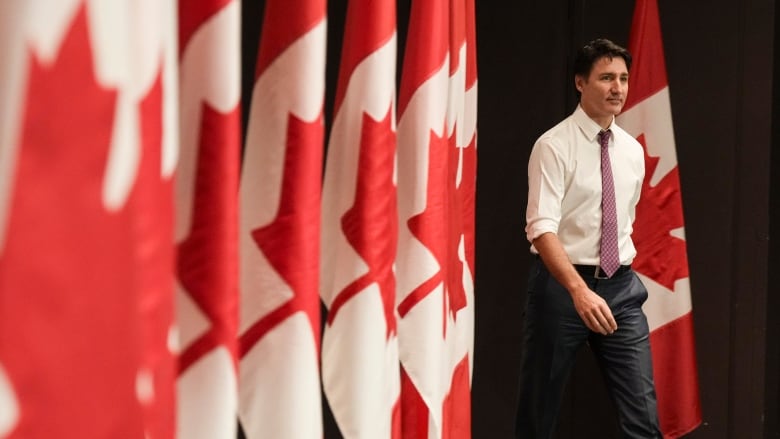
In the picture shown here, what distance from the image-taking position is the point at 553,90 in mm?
3840

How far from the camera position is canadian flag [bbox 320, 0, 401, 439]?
5.74ft

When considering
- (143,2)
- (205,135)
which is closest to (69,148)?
(143,2)

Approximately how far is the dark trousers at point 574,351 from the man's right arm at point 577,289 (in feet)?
0.49

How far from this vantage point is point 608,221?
2.98 m

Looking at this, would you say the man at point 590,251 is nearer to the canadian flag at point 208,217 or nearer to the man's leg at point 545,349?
the man's leg at point 545,349

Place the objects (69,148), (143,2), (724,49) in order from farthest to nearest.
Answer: (724,49) → (143,2) → (69,148)

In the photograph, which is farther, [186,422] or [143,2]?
[186,422]

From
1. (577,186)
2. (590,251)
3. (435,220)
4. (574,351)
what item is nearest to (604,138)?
(577,186)

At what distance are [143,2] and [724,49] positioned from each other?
10.1ft

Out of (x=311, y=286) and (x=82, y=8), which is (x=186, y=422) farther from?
(x=82, y=8)

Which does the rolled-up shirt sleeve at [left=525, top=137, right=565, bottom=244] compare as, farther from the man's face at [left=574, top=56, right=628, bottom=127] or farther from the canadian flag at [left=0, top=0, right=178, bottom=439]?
the canadian flag at [left=0, top=0, right=178, bottom=439]

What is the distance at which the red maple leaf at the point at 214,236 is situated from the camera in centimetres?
128

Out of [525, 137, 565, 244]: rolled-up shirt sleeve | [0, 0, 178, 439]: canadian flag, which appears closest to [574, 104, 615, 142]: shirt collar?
[525, 137, 565, 244]: rolled-up shirt sleeve

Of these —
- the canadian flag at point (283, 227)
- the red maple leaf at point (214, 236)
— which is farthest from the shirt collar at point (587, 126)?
the red maple leaf at point (214, 236)
